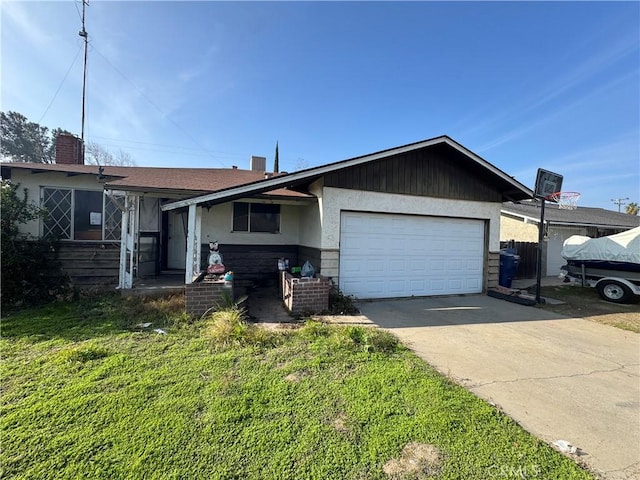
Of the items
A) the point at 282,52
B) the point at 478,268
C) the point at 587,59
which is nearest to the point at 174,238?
the point at 282,52

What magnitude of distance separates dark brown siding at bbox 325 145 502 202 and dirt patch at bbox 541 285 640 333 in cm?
359

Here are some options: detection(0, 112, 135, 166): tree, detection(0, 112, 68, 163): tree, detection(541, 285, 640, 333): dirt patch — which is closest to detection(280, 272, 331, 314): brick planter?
detection(541, 285, 640, 333): dirt patch

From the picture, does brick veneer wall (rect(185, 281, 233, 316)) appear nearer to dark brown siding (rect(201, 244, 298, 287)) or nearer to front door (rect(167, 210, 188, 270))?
dark brown siding (rect(201, 244, 298, 287))

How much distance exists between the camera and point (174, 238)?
10516mm

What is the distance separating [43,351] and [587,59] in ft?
50.2

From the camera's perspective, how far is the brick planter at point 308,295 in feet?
20.4

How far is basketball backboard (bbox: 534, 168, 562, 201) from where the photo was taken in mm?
8023

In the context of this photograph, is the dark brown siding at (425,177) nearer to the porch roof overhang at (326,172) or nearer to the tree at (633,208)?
the porch roof overhang at (326,172)

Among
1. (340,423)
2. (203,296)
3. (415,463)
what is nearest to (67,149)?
(203,296)

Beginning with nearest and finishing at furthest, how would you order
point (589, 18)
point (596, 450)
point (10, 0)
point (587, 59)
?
point (596, 450) → point (10, 0) → point (589, 18) → point (587, 59)

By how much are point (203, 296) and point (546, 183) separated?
9542 mm

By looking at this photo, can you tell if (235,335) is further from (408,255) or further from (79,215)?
(79,215)

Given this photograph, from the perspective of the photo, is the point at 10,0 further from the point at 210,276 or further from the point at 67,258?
the point at 210,276

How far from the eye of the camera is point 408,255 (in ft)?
27.0
